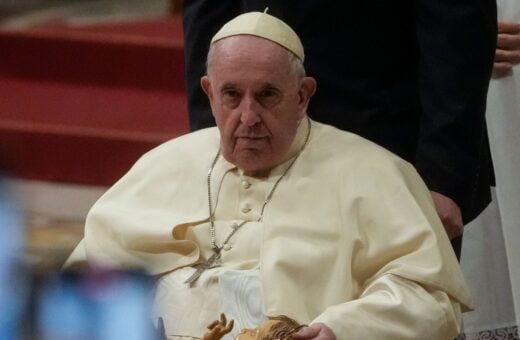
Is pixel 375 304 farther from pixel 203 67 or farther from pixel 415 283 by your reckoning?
pixel 203 67

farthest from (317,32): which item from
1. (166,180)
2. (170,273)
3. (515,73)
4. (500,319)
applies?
(500,319)

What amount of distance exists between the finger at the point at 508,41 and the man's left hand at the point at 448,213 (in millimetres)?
873

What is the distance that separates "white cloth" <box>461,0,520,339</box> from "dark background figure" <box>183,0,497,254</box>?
3.29 ft

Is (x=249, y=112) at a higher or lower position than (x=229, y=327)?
higher

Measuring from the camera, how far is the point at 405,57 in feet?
8.23

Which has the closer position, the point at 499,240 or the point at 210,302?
the point at 210,302

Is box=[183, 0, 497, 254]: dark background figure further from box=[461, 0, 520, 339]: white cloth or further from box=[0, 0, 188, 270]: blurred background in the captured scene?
box=[0, 0, 188, 270]: blurred background

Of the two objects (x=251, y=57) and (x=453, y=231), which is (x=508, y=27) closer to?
(x=453, y=231)

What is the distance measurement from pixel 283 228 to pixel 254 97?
0.23 meters

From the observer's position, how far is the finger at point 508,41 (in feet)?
10.5

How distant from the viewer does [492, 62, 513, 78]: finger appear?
3.30 m

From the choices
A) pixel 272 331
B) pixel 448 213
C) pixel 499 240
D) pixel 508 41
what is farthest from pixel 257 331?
pixel 499 240

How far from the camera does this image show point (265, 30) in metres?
2.16

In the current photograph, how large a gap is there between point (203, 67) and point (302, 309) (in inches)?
29.1
